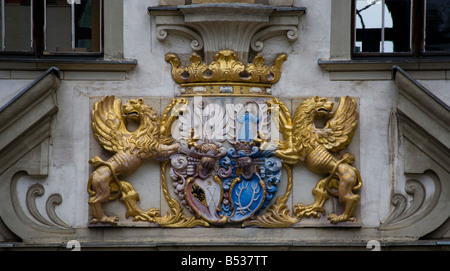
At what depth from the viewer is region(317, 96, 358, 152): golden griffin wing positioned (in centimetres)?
1046

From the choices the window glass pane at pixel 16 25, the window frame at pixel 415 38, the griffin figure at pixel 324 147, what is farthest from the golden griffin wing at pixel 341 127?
the window glass pane at pixel 16 25

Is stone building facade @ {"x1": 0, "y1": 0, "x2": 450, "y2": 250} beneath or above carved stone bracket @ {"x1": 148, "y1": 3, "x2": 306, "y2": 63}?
beneath

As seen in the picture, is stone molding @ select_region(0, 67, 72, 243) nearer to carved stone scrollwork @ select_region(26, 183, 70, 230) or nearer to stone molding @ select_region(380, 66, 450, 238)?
carved stone scrollwork @ select_region(26, 183, 70, 230)

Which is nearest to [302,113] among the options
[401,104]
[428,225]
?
[401,104]

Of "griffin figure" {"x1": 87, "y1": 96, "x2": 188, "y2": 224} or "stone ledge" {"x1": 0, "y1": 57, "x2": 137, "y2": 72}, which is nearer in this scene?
"griffin figure" {"x1": 87, "y1": 96, "x2": 188, "y2": 224}

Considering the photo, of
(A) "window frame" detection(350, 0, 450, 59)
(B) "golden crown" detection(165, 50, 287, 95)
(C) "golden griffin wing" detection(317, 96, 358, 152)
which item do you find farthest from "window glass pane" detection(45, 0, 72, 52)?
(A) "window frame" detection(350, 0, 450, 59)

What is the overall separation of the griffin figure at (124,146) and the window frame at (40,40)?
1.88 ft

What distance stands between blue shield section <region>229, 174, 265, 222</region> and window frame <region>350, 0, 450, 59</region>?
5.22 ft

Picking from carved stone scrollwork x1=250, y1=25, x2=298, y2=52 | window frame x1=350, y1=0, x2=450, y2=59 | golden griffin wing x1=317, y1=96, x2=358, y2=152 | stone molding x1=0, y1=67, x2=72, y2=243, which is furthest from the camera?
window frame x1=350, y1=0, x2=450, y2=59

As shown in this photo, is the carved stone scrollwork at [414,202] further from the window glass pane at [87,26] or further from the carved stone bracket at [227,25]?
the window glass pane at [87,26]

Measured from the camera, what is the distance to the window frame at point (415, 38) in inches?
422

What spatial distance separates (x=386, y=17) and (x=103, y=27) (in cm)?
275

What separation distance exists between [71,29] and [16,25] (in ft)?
1.75

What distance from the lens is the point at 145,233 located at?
1049cm
